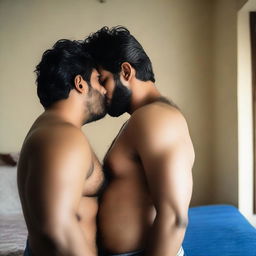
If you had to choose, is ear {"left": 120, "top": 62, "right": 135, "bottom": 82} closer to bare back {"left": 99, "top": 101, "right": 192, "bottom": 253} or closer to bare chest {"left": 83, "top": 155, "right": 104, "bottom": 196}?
bare back {"left": 99, "top": 101, "right": 192, "bottom": 253}

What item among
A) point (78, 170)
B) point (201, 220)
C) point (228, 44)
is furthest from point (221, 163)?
point (78, 170)

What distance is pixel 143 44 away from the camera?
2848mm

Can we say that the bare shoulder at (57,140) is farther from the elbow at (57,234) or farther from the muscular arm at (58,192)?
the elbow at (57,234)

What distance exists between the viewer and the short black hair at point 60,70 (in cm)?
98

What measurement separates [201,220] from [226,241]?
38cm

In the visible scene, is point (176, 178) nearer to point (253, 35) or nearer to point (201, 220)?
point (201, 220)

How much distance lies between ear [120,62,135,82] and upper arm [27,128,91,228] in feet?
1.19

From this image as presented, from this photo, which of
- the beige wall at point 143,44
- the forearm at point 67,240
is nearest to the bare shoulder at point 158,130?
the forearm at point 67,240

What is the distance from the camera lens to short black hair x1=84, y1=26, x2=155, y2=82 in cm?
108

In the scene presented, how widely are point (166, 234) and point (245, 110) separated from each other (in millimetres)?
1661

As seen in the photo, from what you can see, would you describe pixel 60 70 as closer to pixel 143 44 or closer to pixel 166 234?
pixel 166 234

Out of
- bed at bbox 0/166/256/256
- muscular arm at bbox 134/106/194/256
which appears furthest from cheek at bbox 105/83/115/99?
bed at bbox 0/166/256/256

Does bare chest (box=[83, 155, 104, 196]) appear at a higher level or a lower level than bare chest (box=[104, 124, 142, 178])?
lower

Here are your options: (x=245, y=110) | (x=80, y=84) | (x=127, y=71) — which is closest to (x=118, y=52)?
(x=127, y=71)
